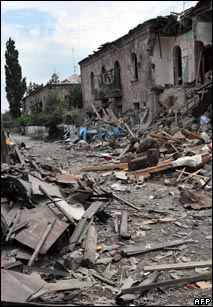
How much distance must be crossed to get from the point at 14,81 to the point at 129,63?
916 inches

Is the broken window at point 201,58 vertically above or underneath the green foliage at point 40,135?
above

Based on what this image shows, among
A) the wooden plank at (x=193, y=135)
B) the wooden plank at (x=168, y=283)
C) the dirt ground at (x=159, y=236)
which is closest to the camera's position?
the wooden plank at (x=168, y=283)

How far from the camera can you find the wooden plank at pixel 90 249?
4.53m

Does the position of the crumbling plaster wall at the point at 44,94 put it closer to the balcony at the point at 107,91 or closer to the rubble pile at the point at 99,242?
the balcony at the point at 107,91

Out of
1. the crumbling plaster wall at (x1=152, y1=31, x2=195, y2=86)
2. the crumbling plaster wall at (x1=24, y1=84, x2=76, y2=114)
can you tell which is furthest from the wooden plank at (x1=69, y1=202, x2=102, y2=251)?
the crumbling plaster wall at (x1=24, y1=84, x2=76, y2=114)

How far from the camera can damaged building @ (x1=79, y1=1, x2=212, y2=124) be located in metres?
17.6

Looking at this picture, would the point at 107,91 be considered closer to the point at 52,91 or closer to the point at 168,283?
the point at 52,91

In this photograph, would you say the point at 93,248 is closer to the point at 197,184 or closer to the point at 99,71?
the point at 197,184

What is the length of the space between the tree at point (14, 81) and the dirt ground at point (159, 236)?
35421 millimetres

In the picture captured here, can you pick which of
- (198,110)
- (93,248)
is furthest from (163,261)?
(198,110)

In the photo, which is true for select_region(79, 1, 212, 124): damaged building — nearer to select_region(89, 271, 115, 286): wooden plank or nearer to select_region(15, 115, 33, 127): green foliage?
select_region(89, 271, 115, 286): wooden plank

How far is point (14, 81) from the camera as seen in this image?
42656 millimetres

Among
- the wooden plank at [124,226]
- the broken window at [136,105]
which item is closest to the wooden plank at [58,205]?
the wooden plank at [124,226]

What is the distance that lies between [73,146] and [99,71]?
10477 millimetres
